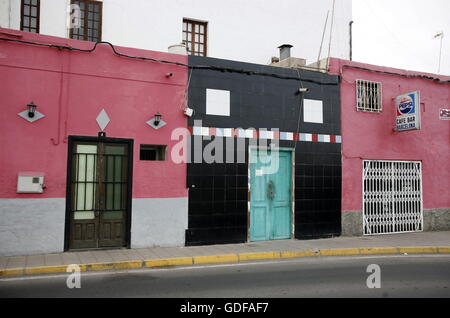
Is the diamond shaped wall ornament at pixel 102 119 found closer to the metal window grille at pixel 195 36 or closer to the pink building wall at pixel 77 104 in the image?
the pink building wall at pixel 77 104

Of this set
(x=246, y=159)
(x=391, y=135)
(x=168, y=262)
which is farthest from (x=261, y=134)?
(x=391, y=135)

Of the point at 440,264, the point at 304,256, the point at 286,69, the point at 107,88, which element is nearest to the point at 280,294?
the point at 304,256

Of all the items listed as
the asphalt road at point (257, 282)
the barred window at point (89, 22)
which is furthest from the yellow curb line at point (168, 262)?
the barred window at point (89, 22)

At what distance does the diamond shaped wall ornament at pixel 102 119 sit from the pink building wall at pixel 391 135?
6870 millimetres

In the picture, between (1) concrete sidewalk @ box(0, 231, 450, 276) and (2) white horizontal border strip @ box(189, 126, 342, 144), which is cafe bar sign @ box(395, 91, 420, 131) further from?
(1) concrete sidewalk @ box(0, 231, 450, 276)

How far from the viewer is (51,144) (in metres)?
9.02

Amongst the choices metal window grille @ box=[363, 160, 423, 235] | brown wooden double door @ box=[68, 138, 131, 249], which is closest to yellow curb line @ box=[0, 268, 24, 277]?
brown wooden double door @ box=[68, 138, 131, 249]

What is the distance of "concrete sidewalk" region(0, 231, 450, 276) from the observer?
789cm

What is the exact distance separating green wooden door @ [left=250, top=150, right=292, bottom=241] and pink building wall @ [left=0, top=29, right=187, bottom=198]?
210 cm

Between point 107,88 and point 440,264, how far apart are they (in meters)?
8.55

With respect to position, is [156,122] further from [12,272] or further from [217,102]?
[12,272]

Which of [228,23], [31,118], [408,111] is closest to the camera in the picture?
[31,118]

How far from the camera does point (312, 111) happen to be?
11914 mm

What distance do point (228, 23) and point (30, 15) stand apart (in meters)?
7.05
